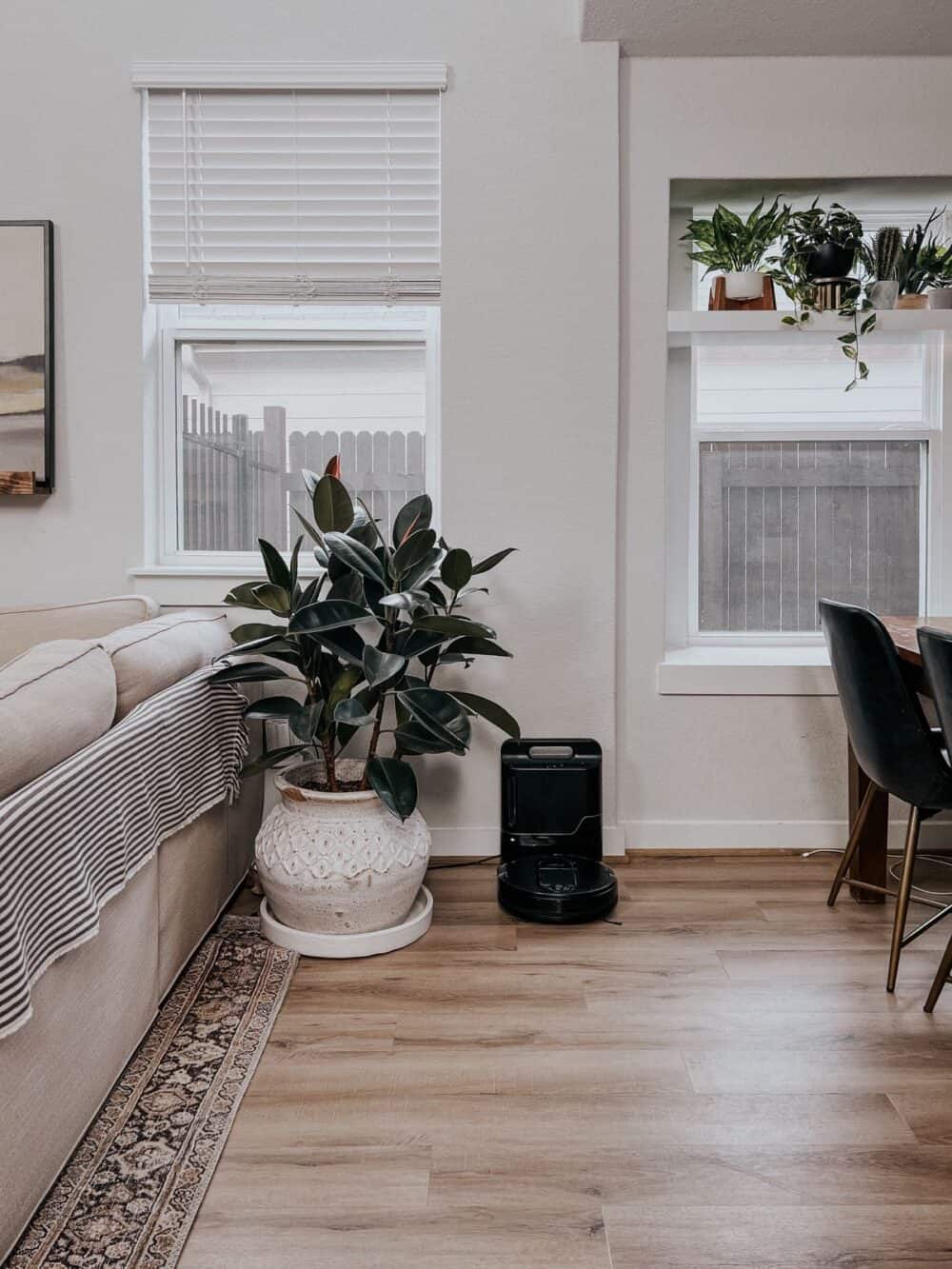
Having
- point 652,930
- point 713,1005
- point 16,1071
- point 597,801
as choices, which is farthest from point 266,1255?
point 597,801

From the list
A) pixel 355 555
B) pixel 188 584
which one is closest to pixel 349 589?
pixel 355 555

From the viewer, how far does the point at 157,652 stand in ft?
6.65

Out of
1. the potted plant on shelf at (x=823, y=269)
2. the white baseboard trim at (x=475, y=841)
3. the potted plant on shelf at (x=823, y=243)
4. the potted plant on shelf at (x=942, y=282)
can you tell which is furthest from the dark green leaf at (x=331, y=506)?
the potted plant on shelf at (x=942, y=282)

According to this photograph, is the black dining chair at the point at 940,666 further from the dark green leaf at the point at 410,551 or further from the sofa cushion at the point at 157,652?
the sofa cushion at the point at 157,652

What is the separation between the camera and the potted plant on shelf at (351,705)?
2.14 metres

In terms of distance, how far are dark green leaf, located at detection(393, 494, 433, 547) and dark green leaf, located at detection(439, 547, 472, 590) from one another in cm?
10

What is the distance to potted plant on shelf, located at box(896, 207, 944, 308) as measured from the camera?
277 cm

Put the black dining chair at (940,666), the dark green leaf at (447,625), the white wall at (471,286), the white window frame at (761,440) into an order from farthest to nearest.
A: the white window frame at (761,440) < the white wall at (471,286) < the dark green leaf at (447,625) < the black dining chair at (940,666)

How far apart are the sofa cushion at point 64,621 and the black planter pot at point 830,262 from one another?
6.99 feet

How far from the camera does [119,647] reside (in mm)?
1936

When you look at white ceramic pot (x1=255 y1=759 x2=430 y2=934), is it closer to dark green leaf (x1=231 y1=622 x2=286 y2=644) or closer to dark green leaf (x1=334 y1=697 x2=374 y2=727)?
dark green leaf (x1=334 y1=697 x2=374 y2=727)

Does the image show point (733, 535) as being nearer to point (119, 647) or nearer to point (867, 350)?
point (867, 350)

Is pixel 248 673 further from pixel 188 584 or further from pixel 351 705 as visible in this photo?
pixel 188 584

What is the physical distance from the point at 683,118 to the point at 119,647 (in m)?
2.20
